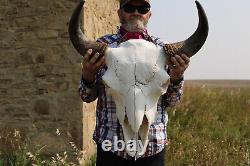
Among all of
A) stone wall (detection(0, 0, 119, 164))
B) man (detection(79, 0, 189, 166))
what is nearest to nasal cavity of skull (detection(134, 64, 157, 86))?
man (detection(79, 0, 189, 166))

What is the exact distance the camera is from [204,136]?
9.08 metres

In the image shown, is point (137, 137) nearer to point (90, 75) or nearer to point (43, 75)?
point (90, 75)

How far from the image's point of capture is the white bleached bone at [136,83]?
9.57 ft

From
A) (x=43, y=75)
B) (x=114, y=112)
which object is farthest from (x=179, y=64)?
(x=43, y=75)

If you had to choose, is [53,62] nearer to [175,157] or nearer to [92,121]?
[92,121]

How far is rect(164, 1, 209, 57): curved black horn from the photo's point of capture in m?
3.10

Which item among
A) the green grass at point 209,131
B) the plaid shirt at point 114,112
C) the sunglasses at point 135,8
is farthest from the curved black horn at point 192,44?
the green grass at point 209,131

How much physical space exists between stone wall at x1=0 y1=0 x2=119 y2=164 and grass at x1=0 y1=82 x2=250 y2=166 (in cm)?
27

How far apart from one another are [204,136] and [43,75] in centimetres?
375

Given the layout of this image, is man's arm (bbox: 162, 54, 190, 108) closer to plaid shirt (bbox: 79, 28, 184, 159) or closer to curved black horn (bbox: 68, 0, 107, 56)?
plaid shirt (bbox: 79, 28, 184, 159)

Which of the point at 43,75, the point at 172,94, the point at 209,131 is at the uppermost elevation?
the point at 172,94

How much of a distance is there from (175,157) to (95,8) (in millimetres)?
2644

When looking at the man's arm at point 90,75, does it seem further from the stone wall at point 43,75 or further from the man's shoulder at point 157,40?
the stone wall at point 43,75

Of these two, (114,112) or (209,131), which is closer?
(114,112)
